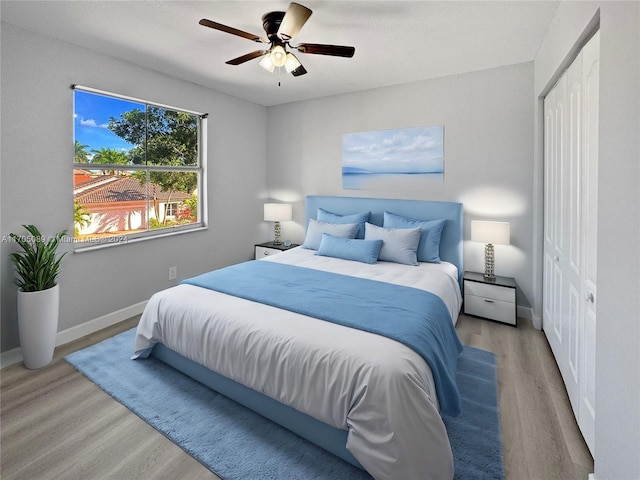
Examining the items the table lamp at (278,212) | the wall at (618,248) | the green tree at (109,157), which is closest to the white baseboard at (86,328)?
the green tree at (109,157)

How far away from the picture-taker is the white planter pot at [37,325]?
8.00ft

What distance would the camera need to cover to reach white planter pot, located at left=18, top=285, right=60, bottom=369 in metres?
2.44

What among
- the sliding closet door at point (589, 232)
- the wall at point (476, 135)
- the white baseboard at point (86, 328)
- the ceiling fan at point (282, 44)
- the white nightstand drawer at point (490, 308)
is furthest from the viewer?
the wall at point (476, 135)

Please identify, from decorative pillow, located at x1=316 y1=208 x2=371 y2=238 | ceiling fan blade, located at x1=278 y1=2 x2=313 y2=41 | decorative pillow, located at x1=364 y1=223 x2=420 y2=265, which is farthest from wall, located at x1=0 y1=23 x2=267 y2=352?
decorative pillow, located at x1=364 y1=223 x2=420 y2=265

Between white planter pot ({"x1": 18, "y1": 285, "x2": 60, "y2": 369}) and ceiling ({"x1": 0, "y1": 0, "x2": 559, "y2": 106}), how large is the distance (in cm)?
205

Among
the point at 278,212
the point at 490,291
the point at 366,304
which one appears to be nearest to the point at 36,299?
the point at 366,304

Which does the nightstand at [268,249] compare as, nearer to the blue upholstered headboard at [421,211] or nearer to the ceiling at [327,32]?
the blue upholstered headboard at [421,211]

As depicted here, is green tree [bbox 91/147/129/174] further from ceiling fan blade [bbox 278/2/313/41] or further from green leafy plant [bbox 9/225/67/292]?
ceiling fan blade [bbox 278/2/313/41]

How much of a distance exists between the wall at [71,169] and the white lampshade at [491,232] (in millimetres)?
3095

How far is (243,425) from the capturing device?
1.92 m

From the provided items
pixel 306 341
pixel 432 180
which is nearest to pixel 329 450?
pixel 306 341

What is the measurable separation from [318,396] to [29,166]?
286cm

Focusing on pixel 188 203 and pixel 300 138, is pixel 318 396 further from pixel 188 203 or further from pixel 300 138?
pixel 300 138

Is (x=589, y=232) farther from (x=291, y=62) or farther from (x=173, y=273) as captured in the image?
(x=173, y=273)
